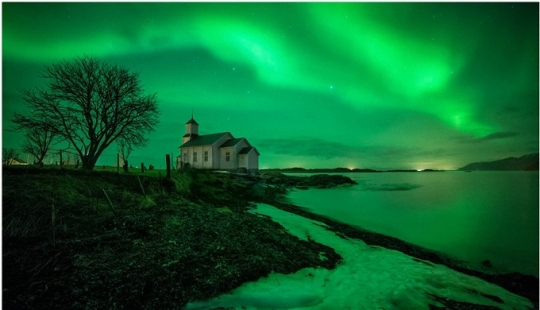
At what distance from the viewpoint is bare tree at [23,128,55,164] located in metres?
10.0

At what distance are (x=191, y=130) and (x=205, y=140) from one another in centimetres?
383

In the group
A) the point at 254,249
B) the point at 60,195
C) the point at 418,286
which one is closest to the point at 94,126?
the point at 60,195

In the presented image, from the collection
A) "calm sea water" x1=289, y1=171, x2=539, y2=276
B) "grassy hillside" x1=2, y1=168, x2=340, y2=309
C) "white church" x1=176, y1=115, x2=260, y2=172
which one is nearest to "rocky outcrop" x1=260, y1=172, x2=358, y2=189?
"white church" x1=176, y1=115, x2=260, y2=172

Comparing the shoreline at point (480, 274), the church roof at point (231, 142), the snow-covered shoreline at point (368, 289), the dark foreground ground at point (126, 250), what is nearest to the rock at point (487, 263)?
the shoreline at point (480, 274)

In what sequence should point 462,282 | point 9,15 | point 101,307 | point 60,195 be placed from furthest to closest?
point 60,195, point 9,15, point 462,282, point 101,307

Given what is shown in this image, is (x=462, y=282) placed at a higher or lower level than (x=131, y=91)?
lower

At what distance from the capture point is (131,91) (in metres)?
12.2

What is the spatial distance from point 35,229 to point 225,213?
4.69 meters

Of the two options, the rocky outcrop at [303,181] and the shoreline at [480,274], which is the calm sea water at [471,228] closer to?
the shoreline at [480,274]

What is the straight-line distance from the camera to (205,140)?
966 inches

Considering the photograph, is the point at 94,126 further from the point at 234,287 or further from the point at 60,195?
the point at 234,287

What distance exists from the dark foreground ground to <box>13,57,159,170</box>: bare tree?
11.4ft

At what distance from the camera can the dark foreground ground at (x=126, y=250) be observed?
3.42 metres

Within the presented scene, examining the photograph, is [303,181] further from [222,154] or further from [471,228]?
[471,228]
